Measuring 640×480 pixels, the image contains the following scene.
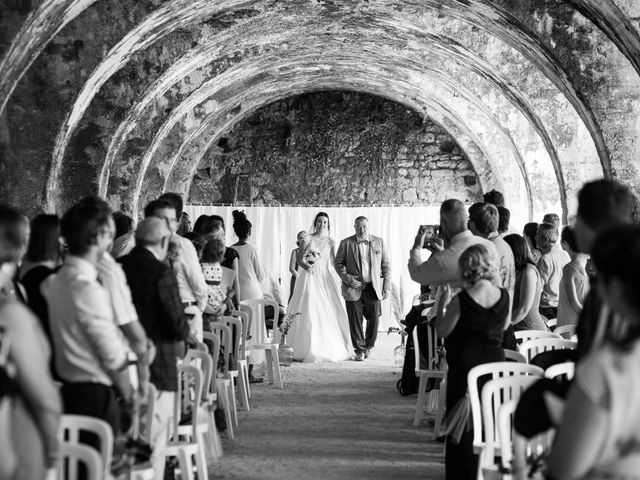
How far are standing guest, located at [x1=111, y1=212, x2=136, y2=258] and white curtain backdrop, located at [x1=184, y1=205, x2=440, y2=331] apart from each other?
1137 centimetres

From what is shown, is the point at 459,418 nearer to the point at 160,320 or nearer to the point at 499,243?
the point at 160,320

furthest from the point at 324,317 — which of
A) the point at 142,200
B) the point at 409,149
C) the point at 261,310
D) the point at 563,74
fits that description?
the point at 409,149

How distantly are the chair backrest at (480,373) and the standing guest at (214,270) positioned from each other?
334 centimetres

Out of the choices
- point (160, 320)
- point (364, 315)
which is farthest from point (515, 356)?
point (364, 315)

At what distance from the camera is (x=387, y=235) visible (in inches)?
784

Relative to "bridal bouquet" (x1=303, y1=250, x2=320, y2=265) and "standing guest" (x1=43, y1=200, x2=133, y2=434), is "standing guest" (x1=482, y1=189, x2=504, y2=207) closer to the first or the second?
"bridal bouquet" (x1=303, y1=250, x2=320, y2=265)

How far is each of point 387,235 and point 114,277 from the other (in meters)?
15.3

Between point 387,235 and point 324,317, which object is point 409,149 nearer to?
point 387,235

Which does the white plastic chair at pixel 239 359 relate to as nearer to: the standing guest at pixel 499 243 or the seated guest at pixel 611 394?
the standing guest at pixel 499 243

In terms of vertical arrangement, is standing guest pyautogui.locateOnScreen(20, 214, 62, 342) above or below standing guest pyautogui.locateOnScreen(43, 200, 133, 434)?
above

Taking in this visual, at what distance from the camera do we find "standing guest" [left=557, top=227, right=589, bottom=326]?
7.55 meters

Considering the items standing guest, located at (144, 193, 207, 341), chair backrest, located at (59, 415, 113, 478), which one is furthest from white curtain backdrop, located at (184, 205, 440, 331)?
chair backrest, located at (59, 415, 113, 478)

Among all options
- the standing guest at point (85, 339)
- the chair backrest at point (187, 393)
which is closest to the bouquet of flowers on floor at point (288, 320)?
the chair backrest at point (187, 393)

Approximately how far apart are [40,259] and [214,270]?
2.88 metres
